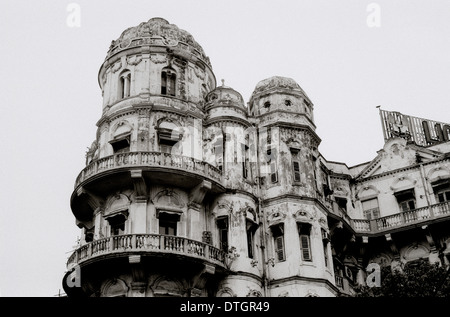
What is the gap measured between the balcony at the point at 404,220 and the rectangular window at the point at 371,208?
1870 mm

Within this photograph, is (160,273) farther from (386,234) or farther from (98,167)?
(386,234)

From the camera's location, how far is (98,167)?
3400 cm

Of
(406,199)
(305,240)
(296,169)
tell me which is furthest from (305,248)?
(406,199)

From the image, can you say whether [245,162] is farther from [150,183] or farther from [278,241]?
[150,183]

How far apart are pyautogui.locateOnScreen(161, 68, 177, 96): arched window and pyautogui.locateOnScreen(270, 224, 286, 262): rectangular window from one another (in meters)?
10.3

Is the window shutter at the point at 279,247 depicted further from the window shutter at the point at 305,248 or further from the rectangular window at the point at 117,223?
the rectangular window at the point at 117,223

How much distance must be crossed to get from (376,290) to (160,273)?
10729mm

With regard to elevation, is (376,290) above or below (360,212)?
below

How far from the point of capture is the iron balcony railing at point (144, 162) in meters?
33.4

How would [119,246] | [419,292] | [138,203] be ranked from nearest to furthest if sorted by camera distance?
[419,292] < [119,246] < [138,203]

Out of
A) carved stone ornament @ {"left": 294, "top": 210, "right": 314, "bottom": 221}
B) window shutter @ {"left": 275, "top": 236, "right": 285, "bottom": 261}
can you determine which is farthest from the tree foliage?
carved stone ornament @ {"left": 294, "top": 210, "right": 314, "bottom": 221}

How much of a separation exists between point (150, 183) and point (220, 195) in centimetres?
431

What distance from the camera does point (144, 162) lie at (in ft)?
110

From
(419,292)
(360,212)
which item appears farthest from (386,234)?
(419,292)
